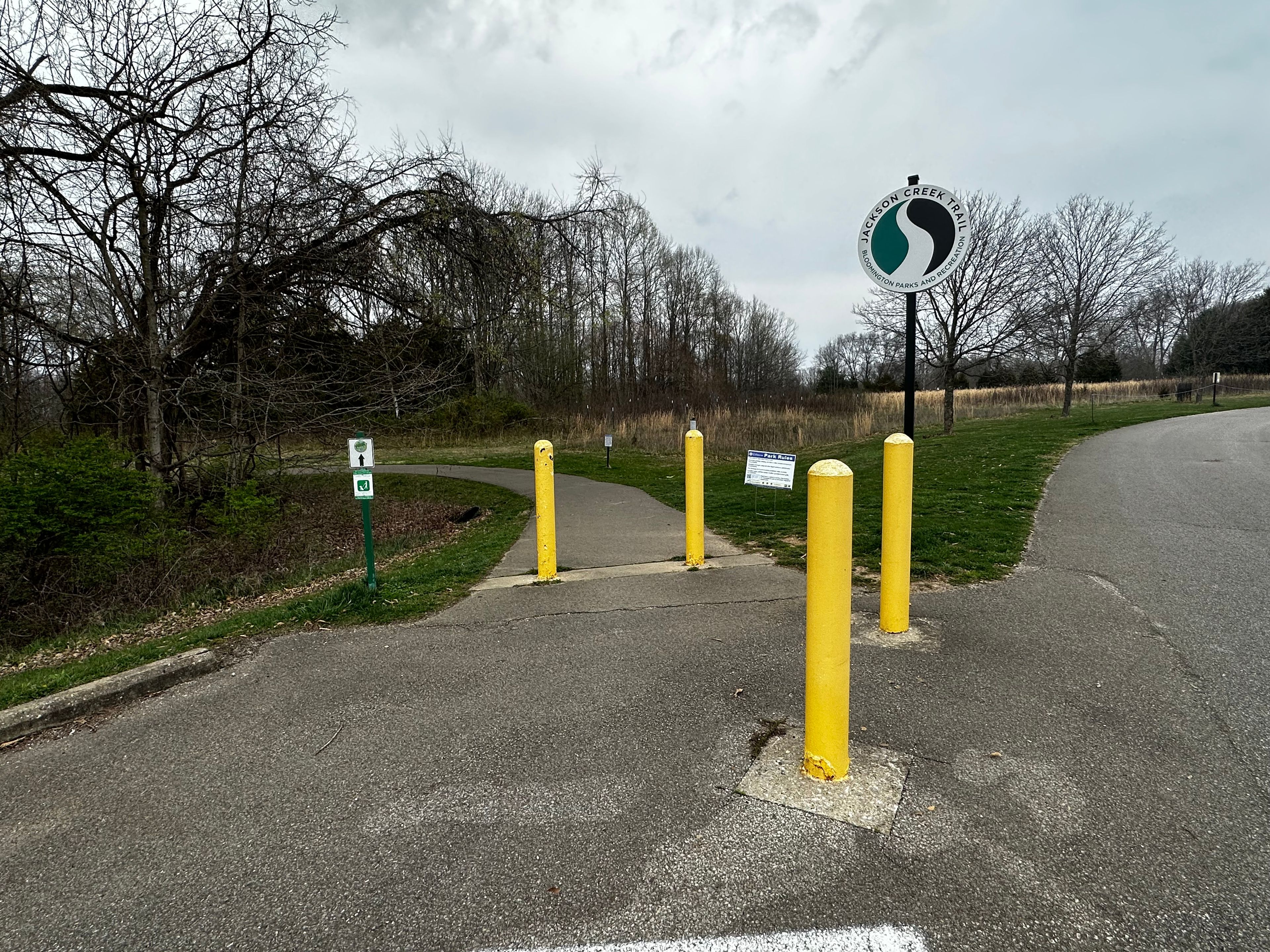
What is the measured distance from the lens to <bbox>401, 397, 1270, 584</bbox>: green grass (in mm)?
6180

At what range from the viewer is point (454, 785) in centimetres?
269

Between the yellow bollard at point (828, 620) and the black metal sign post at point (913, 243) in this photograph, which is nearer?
the yellow bollard at point (828, 620)

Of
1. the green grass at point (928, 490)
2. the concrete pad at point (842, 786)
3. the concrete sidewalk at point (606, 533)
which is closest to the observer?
the concrete pad at point (842, 786)

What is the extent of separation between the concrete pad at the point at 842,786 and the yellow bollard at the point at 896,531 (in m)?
1.43

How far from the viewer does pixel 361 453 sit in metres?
4.98

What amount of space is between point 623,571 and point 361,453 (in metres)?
2.52

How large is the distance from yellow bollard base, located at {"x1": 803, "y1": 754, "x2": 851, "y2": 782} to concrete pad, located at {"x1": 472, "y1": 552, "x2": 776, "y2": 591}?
3326 mm

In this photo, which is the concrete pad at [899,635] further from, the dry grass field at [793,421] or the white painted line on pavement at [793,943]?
the dry grass field at [793,421]

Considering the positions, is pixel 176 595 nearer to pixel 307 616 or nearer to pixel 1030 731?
pixel 307 616

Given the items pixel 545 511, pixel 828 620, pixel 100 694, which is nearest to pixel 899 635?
pixel 828 620

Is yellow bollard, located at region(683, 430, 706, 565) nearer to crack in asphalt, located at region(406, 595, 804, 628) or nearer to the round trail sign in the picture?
crack in asphalt, located at region(406, 595, 804, 628)

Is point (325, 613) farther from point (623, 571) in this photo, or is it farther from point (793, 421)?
point (793, 421)

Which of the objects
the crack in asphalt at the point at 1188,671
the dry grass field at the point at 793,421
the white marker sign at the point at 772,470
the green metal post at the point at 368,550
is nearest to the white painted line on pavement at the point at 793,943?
the crack in asphalt at the point at 1188,671

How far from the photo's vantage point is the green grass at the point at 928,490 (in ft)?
20.3
